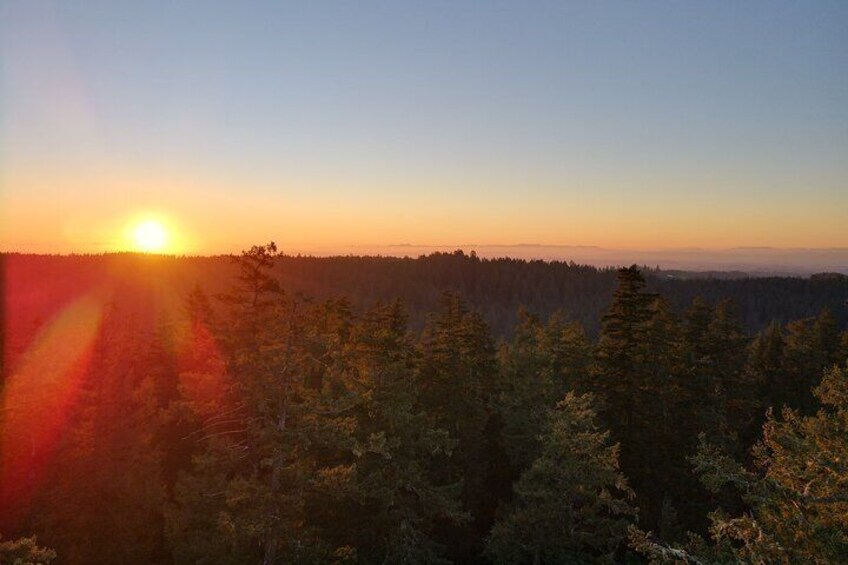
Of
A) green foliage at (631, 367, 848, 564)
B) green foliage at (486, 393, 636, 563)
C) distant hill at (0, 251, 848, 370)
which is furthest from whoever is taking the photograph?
distant hill at (0, 251, 848, 370)

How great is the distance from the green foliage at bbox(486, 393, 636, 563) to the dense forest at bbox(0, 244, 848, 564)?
0.30ft

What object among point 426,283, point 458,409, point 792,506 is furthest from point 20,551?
point 426,283

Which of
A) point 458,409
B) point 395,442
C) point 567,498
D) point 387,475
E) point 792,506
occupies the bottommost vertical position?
point 567,498

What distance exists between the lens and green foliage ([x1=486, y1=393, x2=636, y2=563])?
19047 mm

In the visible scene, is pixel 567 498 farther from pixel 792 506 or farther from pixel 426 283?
pixel 426 283

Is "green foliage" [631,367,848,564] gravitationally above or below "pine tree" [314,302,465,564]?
above

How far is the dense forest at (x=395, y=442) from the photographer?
13.2m

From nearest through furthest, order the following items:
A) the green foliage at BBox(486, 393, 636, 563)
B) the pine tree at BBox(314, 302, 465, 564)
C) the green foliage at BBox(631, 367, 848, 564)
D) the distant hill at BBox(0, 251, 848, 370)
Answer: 1. the green foliage at BBox(631, 367, 848, 564)
2. the green foliage at BBox(486, 393, 636, 563)
3. the pine tree at BBox(314, 302, 465, 564)
4. the distant hill at BBox(0, 251, 848, 370)

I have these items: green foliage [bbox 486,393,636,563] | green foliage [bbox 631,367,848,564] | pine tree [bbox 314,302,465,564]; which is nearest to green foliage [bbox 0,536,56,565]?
pine tree [bbox 314,302,465,564]

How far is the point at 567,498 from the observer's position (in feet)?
66.0

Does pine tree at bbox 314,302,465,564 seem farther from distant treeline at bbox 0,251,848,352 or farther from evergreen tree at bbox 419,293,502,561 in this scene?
distant treeline at bbox 0,251,848,352

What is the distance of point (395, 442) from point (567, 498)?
22.9 feet

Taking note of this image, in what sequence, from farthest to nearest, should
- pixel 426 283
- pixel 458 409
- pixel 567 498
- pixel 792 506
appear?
1. pixel 426 283
2. pixel 458 409
3. pixel 567 498
4. pixel 792 506

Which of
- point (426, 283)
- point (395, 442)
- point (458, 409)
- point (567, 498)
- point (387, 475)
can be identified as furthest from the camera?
point (426, 283)
